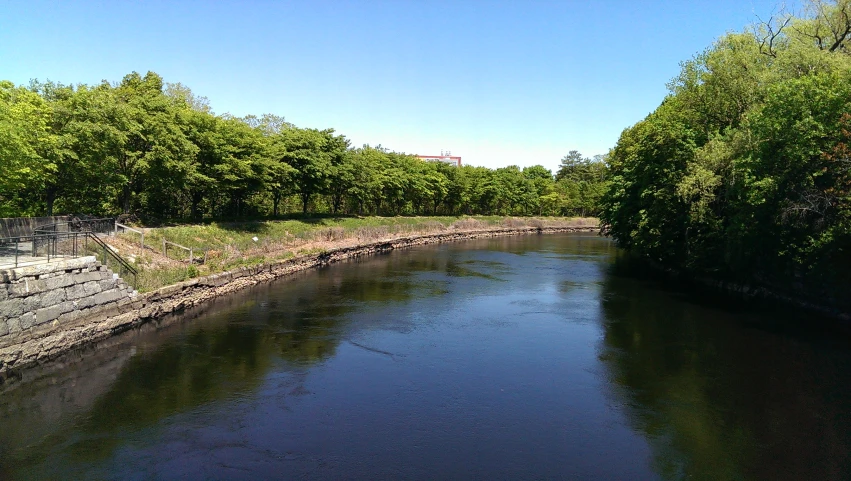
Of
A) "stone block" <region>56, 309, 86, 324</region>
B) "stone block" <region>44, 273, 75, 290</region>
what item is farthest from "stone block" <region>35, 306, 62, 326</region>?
"stone block" <region>44, 273, 75, 290</region>

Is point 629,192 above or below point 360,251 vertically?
above

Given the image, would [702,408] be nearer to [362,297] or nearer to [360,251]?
[362,297]

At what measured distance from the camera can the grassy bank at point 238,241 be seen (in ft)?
80.4

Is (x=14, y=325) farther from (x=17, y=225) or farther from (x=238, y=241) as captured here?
(x=238, y=241)

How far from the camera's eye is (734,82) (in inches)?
1228

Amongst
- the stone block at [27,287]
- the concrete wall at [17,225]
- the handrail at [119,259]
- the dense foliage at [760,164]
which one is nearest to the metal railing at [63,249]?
the handrail at [119,259]

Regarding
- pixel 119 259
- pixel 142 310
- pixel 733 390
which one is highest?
pixel 119 259

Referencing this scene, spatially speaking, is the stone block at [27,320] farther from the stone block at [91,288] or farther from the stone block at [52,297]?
the stone block at [91,288]

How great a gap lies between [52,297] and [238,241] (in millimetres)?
17375

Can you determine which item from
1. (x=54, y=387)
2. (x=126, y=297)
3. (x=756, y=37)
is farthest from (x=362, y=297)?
(x=756, y=37)

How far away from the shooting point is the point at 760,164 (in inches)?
914

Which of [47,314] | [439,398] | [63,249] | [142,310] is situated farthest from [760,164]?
[63,249]

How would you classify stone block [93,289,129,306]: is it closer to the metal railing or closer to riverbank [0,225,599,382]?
riverbank [0,225,599,382]

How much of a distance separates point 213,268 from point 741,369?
966 inches
